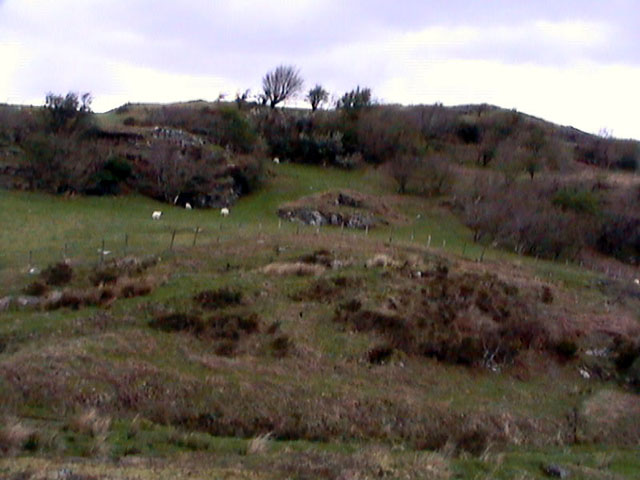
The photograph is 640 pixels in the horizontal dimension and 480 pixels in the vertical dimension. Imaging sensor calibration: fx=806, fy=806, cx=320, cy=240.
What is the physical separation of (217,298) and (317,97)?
61.1 metres

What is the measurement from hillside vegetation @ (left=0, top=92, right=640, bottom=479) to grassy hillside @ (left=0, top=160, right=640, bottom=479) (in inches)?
3.3

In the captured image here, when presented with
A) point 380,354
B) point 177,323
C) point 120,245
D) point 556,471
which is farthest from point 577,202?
point 556,471

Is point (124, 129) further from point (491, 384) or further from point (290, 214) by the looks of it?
point (491, 384)

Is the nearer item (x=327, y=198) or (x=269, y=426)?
(x=269, y=426)

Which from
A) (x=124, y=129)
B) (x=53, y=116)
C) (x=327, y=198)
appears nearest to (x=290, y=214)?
(x=327, y=198)

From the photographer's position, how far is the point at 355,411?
20469mm

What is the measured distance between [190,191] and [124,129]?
11321 millimetres

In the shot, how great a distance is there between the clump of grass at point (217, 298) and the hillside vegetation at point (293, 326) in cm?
8

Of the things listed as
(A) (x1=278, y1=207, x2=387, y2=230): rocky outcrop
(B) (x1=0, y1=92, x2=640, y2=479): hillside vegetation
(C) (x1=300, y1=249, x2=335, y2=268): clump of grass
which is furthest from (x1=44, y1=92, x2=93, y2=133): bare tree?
(C) (x1=300, y1=249, x2=335, y2=268): clump of grass

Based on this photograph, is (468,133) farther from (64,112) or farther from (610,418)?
(610,418)

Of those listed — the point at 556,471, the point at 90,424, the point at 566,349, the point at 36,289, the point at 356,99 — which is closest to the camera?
the point at 90,424

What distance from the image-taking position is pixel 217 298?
26891 mm

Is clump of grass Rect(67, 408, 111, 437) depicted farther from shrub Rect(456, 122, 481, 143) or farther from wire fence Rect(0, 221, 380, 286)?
shrub Rect(456, 122, 481, 143)

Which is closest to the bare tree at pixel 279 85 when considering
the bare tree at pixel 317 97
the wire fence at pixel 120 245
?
the bare tree at pixel 317 97
